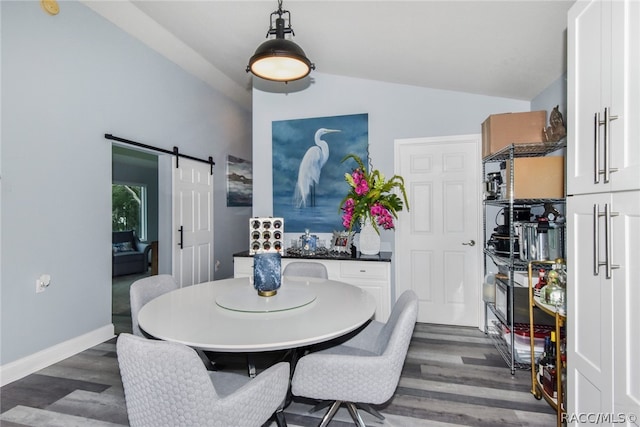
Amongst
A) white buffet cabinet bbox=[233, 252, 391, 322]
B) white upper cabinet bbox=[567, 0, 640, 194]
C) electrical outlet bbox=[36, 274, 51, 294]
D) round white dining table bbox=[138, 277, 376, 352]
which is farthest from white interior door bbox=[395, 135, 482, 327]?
electrical outlet bbox=[36, 274, 51, 294]

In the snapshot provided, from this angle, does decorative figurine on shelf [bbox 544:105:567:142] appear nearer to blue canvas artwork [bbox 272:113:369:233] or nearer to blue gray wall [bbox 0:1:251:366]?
blue canvas artwork [bbox 272:113:369:233]

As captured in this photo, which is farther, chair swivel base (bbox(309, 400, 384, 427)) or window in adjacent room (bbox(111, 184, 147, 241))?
window in adjacent room (bbox(111, 184, 147, 241))

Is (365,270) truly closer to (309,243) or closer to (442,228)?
(309,243)

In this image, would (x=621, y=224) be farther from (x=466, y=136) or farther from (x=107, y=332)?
(x=107, y=332)

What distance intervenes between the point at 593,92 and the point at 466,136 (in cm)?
222

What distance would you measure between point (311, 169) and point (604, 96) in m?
2.82

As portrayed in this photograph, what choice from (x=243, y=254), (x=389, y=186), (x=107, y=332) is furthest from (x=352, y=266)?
(x=107, y=332)

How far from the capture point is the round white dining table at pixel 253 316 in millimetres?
1286

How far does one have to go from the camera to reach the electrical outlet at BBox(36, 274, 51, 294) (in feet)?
8.34

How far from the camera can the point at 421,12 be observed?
→ 7.31 feet

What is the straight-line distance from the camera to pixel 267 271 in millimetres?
1827

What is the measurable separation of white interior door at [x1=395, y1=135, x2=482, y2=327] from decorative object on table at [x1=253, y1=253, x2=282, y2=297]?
2094mm

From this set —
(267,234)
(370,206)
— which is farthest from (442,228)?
(267,234)

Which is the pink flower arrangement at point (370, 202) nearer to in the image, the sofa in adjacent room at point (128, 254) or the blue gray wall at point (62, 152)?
the blue gray wall at point (62, 152)
